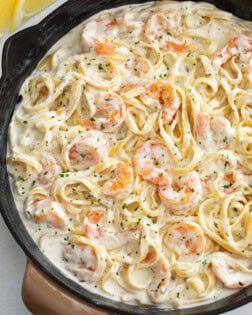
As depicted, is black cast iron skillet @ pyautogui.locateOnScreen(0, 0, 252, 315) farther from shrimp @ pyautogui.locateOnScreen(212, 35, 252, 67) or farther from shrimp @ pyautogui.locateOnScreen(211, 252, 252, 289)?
shrimp @ pyautogui.locateOnScreen(212, 35, 252, 67)

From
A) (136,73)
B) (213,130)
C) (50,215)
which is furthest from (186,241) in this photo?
(136,73)

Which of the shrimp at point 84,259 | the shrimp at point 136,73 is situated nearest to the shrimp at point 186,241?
the shrimp at point 84,259

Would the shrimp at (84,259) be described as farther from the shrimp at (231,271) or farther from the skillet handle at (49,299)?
the shrimp at (231,271)

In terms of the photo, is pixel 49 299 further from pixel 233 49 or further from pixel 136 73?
pixel 233 49

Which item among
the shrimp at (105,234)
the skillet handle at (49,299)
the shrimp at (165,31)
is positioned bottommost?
the skillet handle at (49,299)

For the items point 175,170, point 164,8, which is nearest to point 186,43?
point 164,8
